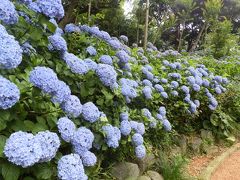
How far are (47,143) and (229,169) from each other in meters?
3.35

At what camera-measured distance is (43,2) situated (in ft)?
6.13

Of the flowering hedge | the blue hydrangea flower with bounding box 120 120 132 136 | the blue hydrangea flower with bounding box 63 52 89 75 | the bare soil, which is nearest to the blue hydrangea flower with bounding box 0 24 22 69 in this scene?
the flowering hedge

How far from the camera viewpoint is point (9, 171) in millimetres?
1511

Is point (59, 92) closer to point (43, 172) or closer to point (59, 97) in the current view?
point (59, 97)

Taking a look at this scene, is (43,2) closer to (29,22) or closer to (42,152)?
(29,22)

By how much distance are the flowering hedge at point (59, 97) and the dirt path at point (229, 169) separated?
3.46 ft

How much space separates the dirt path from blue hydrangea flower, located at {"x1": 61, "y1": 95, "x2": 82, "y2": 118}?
252cm

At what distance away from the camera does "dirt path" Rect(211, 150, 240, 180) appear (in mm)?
4043

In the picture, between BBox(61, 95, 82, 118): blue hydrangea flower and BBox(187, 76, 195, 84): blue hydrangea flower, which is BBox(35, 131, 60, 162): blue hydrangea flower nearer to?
BBox(61, 95, 82, 118): blue hydrangea flower

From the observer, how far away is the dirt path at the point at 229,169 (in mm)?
4043

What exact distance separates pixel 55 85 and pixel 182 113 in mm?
3068

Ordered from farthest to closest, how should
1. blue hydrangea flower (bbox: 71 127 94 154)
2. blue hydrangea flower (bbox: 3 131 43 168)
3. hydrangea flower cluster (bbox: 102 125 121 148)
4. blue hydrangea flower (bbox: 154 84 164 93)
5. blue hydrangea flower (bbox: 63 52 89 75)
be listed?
1. blue hydrangea flower (bbox: 154 84 164 93)
2. hydrangea flower cluster (bbox: 102 125 121 148)
3. blue hydrangea flower (bbox: 63 52 89 75)
4. blue hydrangea flower (bbox: 71 127 94 154)
5. blue hydrangea flower (bbox: 3 131 43 168)

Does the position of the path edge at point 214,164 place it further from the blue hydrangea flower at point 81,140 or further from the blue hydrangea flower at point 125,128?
the blue hydrangea flower at point 81,140

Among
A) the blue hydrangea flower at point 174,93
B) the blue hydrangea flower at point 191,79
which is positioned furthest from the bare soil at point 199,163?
the blue hydrangea flower at point 191,79
